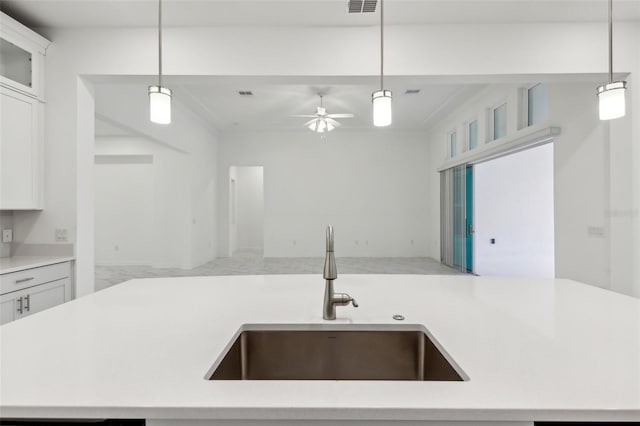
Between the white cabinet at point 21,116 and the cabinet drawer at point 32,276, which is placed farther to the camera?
the white cabinet at point 21,116

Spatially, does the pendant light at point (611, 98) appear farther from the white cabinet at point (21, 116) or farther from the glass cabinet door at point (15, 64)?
the glass cabinet door at point (15, 64)

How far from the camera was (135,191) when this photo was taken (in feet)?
24.7

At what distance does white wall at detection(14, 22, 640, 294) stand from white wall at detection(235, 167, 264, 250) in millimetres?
7531

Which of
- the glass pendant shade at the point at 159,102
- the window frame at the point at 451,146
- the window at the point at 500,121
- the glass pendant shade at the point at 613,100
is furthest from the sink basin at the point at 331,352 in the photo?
the window frame at the point at 451,146

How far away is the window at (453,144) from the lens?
22.1ft

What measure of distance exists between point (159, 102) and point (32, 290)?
2.06 meters

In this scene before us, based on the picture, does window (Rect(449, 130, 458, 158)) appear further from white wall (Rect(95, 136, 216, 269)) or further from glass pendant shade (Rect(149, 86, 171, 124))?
glass pendant shade (Rect(149, 86, 171, 124))

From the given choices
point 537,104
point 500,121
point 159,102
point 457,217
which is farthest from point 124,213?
point 537,104

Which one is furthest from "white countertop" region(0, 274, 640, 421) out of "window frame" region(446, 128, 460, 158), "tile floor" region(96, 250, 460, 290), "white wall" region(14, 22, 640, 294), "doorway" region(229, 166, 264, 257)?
"doorway" region(229, 166, 264, 257)

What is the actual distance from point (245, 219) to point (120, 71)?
25.6ft

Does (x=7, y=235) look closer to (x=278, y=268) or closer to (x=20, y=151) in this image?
(x=20, y=151)

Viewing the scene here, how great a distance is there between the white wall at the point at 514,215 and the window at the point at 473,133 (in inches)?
16.0

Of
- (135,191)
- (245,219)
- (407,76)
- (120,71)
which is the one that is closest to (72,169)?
(120,71)

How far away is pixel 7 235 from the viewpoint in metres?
2.90
